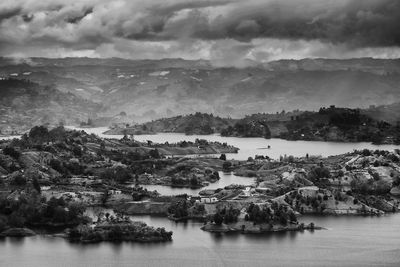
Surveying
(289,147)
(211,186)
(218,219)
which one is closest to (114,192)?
(211,186)

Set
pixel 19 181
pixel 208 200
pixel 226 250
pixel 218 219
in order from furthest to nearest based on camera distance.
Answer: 1. pixel 19 181
2. pixel 208 200
3. pixel 218 219
4. pixel 226 250

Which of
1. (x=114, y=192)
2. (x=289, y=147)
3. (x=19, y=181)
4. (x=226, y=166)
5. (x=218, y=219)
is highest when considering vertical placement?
(x=289, y=147)

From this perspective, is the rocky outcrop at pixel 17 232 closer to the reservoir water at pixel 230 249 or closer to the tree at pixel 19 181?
the reservoir water at pixel 230 249

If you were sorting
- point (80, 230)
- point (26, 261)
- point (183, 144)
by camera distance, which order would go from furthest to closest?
point (183, 144) → point (80, 230) → point (26, 261)

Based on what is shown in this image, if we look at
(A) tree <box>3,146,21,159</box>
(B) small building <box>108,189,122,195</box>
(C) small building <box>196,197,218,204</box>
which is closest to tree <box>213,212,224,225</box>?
(C) small building <box>196,197,218,204</box>

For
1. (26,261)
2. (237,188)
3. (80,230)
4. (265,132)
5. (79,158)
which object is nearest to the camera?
(26,261)

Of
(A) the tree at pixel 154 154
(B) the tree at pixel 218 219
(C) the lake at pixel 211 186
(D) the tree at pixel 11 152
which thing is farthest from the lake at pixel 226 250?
(A) the tree at pixel 154 154

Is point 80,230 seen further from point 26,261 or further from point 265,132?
point 265,132

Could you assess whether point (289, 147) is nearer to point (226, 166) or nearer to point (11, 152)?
point (226, 166)

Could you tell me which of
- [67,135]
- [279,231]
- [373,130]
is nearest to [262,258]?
[279,231]
